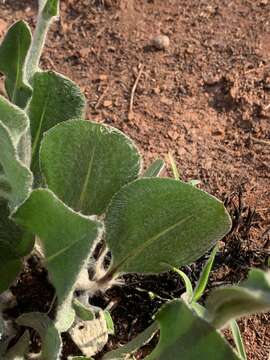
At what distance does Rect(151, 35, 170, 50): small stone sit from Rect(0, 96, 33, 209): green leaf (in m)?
1.27

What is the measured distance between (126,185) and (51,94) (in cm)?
31

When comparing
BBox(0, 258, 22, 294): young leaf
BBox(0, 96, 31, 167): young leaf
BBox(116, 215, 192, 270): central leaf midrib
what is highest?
BBox(0, 96, 31, 167): young leaf

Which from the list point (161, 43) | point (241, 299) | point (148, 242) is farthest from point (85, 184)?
point (161, 43)

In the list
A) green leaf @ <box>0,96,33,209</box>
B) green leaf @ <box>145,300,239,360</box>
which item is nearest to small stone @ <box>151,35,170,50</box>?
green leaf @ <box>0,96,33,209</box>

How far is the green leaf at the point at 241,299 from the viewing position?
0.97 m

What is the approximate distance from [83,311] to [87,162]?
12.2 inches

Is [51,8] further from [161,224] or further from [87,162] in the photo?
[161,224]

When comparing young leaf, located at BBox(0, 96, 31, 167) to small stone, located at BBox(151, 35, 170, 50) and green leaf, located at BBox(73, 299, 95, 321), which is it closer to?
green leaf, located at BBox(73, 299, 95, 321)

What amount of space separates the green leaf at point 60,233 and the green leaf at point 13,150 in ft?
0.12

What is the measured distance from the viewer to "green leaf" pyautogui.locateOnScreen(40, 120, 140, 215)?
1433 mm

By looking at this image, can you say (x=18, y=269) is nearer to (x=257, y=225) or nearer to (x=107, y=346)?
(x=107, y=346)

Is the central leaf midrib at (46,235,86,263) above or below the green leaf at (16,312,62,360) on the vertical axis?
above

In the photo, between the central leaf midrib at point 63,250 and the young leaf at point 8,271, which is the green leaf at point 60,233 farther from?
the young leaf at point 8,271

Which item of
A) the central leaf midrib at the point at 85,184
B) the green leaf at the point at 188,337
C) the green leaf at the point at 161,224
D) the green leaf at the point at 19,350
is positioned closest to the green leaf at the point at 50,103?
the central leaf midrib at the point at 85,184
